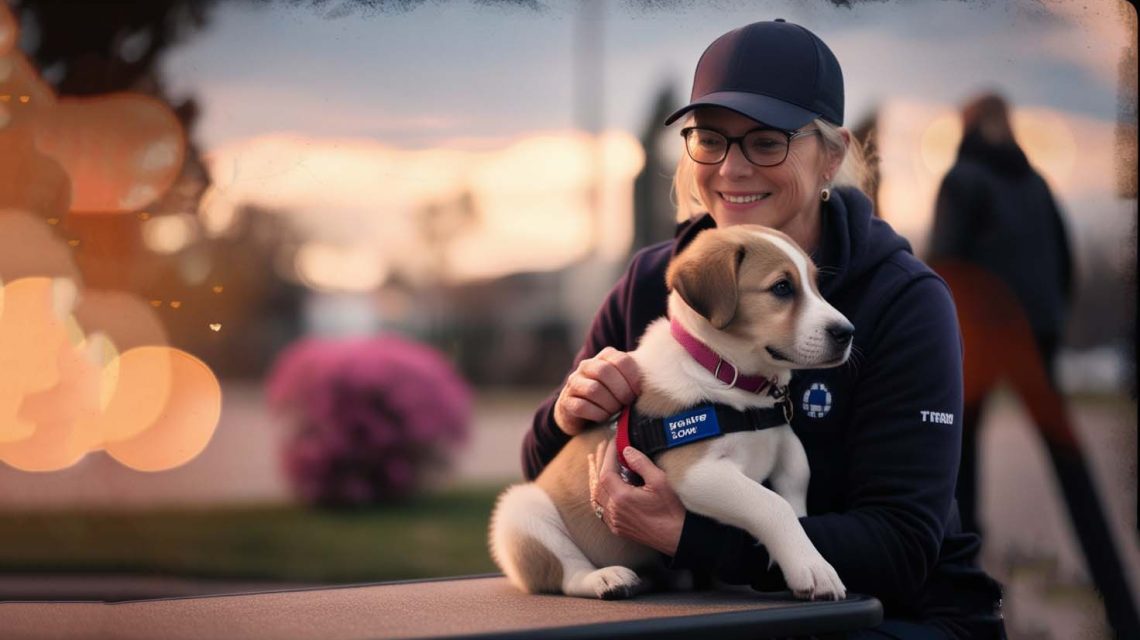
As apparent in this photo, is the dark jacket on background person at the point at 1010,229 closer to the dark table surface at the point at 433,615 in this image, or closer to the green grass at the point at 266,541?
the green grass at the point at 266,541

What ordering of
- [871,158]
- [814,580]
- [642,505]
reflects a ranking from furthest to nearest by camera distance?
[871,158], [642,505], [814,580]

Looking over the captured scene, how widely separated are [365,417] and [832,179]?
6367 millimetres

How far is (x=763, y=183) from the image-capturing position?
296cm

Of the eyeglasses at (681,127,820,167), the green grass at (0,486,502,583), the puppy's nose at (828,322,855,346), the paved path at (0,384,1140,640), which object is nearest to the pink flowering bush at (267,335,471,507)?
the green grass at (0,486,502,583)

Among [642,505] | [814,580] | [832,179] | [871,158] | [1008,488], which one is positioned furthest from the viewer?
[1008,488]

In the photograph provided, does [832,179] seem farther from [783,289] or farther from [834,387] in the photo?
[834,387]

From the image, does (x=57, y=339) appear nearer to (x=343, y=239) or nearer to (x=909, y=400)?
(x=909, y=400)

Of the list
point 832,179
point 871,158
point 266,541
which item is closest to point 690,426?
point 832,179

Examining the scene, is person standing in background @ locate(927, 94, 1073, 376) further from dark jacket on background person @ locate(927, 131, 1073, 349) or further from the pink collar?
the pink collar

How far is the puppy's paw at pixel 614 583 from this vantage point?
8.57ft

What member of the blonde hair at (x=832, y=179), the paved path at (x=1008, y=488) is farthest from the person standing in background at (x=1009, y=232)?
the blonde hair at (x=832, y=179)

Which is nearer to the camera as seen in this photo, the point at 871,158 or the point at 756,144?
the point at 756,144

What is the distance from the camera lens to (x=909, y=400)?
266cm

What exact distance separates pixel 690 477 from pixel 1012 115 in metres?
4.24
